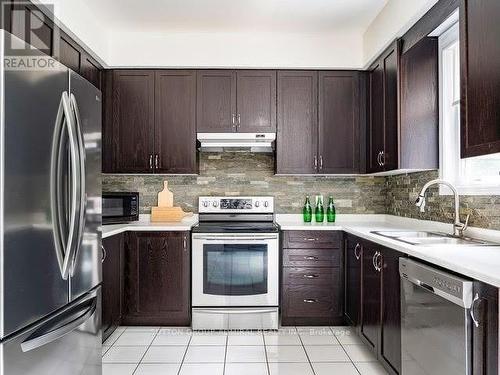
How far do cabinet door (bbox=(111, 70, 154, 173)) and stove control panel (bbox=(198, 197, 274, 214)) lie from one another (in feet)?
2.00

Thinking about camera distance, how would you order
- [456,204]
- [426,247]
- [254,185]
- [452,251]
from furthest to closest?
[254,185]
[456,204]
[426,247]
[452,251]

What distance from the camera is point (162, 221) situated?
143 inches

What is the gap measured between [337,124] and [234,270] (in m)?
1.62

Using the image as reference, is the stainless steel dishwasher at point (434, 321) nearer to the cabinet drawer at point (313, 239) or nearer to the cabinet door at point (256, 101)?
the cabinet drawer at point (313, 239)

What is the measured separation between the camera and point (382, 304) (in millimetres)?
2387

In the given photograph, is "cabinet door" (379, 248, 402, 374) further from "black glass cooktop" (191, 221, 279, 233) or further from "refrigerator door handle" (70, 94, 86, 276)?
"refrigerator door handle" (70, 94, 86, 276)

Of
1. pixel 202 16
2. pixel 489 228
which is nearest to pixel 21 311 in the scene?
pixel 489 228

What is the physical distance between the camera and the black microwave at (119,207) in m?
3.22

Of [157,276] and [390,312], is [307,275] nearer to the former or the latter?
[390,312]

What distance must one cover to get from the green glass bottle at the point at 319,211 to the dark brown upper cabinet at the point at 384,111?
1.92 ft

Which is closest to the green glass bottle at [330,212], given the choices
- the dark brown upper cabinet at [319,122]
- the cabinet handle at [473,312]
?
the dark brown upper cabinet at [319,122]

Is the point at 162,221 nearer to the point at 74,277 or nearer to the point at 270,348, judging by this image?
the point at 270,348

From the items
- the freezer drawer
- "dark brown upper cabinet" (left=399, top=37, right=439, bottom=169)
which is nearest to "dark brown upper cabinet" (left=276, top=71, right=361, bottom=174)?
"dark brown upper cabinet" (left=399, top=37, right=439, bottom=169)

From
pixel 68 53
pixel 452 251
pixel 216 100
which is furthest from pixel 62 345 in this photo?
pixel 216 100
